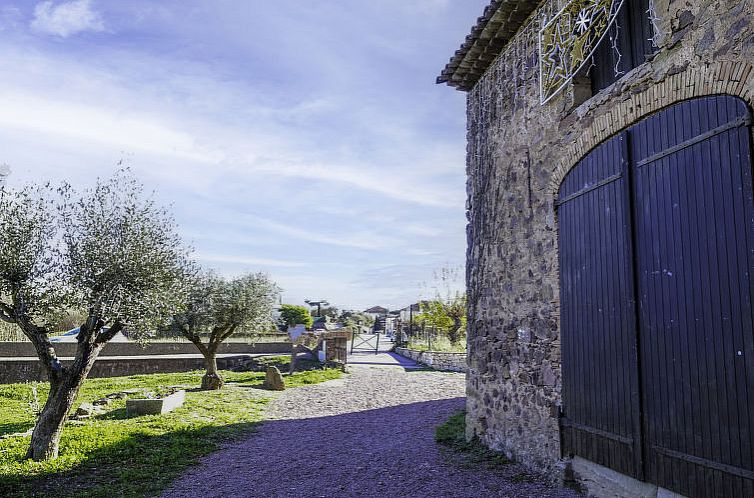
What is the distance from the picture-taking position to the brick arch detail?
3.92 metres

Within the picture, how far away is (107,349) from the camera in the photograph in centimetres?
2045

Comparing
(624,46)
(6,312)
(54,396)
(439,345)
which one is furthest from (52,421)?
(439,345)

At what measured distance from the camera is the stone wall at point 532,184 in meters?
4.30

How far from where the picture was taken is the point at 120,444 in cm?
809

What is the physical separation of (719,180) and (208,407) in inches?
425

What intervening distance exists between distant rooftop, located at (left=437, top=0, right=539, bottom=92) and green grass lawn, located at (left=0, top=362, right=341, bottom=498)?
717 centimetres

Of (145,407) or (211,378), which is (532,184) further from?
(211,378)

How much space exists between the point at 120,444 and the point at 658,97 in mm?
8493

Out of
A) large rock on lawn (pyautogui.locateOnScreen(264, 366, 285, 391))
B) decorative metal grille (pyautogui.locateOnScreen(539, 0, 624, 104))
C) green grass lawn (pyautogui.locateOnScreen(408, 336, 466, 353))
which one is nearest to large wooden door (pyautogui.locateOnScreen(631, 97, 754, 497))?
decorative metal grille (pyautogui.locateOnScreen(539, 0, 624, 104))

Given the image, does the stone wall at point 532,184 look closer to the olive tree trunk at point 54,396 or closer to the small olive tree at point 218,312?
the olive tree trunk at point 54,396

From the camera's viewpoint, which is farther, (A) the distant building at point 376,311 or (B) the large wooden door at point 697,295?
(A) the distant building at point 376,311

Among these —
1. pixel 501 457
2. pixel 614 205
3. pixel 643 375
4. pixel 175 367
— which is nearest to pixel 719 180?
pixel 614 205

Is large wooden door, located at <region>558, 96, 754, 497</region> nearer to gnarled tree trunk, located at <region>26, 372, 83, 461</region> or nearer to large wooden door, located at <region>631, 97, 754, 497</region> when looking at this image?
large wooden door, located at <region>631, 97, 754, 497</region>

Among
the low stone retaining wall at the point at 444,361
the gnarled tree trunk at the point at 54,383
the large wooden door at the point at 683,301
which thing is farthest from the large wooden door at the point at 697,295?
the low stone retaining wall at the point at 444,361
